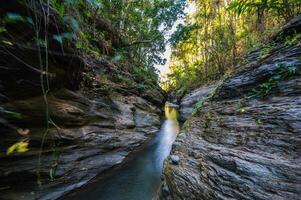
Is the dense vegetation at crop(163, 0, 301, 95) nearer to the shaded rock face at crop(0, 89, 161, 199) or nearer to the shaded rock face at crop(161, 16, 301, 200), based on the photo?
the shaded rock face at crop(161, 16, 301, 200)

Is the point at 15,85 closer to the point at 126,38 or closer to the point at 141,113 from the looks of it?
the point at 141,113

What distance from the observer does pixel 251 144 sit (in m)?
2.98

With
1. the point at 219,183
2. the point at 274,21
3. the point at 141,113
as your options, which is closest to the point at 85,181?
the point at 219,183

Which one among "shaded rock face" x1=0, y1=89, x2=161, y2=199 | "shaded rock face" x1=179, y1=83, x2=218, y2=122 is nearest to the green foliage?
"shaded rock face" x1=0, y1=89, x2=161, y2=199

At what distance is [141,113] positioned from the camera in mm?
9078

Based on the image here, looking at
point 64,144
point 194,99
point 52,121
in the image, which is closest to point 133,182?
point 64,144

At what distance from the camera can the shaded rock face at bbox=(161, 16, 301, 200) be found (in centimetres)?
232

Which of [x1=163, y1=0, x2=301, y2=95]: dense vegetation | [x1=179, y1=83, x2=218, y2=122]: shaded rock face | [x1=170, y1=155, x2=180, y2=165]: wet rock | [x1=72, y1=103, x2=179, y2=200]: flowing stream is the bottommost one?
[x1=72, y1=103, x2=179, y2=200]: flowing stream

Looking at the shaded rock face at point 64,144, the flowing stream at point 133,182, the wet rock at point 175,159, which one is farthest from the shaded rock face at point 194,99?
the wet rock at point 175,159

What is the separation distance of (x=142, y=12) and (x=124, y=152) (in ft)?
37.3

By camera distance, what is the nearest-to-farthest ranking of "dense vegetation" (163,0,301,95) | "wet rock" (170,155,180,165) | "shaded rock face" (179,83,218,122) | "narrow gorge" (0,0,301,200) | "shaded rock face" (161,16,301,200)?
"shaded rock face" (161,16,301,200) → "narrow gorge" (0,0,301,200) → "wet rock" (170,155,180,165) → "dense vegetation" (163,0,301,95) → "shaded rock face" (179,83,218,122)

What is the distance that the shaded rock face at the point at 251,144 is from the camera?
2.32 m

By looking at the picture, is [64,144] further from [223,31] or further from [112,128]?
[223,31]

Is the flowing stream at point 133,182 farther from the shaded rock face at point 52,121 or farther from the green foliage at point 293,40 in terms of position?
the green foliage at point 293,40
